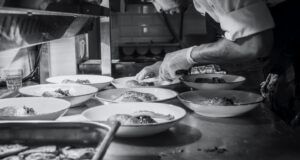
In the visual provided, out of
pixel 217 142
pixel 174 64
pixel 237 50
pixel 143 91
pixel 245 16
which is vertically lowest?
pixel 217 142

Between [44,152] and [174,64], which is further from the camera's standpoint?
[174,64]

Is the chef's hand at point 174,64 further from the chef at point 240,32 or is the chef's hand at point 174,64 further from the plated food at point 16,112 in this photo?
the plated food at point 16,112

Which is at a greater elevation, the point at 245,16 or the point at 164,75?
the point at 245,16

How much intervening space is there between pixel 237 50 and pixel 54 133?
1.55 meters

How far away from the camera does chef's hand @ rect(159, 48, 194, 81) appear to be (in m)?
2.80

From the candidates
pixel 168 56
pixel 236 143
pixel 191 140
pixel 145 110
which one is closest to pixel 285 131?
pixel 236 143

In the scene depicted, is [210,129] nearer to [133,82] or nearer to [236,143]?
[236,143]

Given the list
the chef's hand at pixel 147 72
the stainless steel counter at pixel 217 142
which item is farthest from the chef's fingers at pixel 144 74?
the stainless steel counter at pixel 217 142

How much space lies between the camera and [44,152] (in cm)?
129

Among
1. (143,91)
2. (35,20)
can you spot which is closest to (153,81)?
(143,91)

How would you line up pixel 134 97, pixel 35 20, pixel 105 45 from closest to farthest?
pixel 35 20
pixel 134 97
pixel 105 45

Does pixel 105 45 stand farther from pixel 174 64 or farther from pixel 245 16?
pixel 245 16

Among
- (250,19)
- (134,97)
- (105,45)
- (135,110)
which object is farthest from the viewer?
(105,45)

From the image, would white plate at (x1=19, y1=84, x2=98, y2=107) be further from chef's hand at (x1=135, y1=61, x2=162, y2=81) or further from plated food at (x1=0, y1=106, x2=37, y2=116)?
chef's hand at (x1=135, y1=61, x2=162, y2=81)
